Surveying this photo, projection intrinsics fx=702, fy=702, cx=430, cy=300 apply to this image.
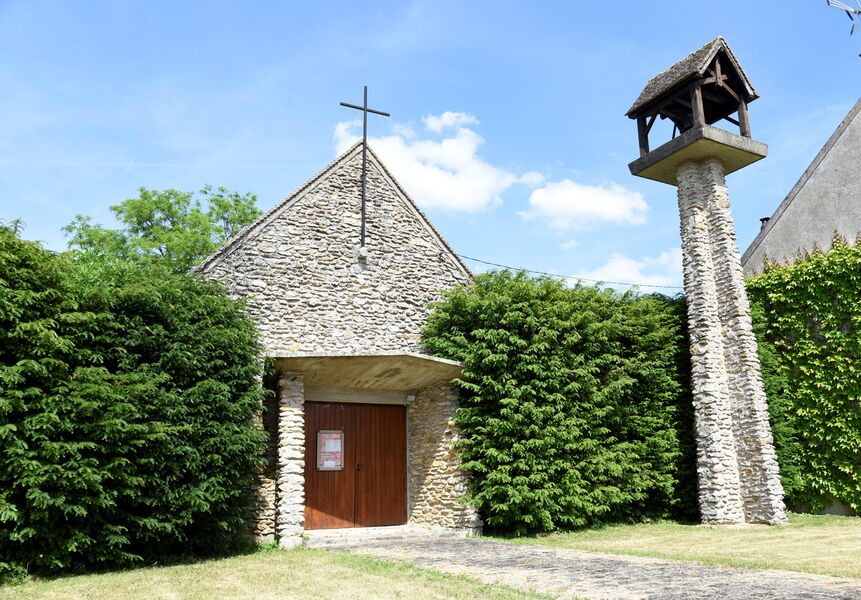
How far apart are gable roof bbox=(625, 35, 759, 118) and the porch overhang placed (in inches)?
286

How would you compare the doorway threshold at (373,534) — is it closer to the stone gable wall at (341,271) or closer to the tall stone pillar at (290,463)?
the tall stone pillar at (290,463)

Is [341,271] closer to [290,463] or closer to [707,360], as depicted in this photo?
[290,463]

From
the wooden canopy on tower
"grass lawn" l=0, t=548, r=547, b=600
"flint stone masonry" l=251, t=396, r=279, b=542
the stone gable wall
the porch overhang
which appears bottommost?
"grass lawn" l=0, t=548, r=547, b=600

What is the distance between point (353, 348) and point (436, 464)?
8.43ft

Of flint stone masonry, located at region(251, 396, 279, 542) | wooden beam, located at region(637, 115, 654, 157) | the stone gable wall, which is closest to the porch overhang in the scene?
the stone gable wall

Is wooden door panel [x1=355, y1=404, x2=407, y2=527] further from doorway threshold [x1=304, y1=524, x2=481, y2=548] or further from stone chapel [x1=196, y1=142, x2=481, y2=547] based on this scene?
doorway threshold [x1=304, y1=524, x2=481, y2=548]

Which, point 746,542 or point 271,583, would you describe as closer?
point 271,583

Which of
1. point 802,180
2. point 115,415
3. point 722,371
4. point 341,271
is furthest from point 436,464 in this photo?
point 802,180

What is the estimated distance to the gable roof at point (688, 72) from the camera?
1395cm

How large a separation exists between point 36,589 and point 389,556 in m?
4.17

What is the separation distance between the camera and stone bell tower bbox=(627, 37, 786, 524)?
1288cm

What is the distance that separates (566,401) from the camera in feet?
41.0

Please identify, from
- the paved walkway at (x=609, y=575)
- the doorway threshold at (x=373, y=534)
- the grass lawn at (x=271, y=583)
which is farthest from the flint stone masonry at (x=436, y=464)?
the grass lawn at (x=271, y=583)

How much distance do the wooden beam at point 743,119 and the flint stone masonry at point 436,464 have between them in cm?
807
